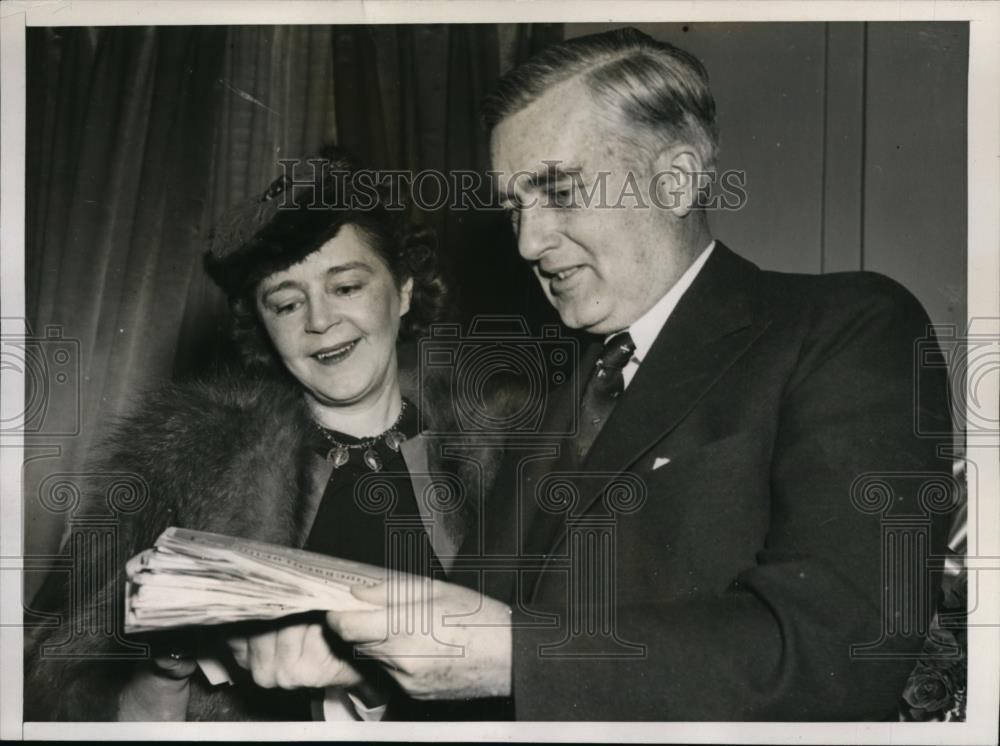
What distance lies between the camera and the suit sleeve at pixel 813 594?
1543mm

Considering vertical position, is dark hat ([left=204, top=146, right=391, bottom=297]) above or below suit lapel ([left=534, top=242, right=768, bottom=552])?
above

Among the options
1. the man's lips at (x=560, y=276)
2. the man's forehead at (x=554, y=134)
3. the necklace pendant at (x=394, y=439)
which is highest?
the man's forehead at (x=554, y=134)

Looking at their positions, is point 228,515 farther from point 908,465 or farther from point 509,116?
point 908,465

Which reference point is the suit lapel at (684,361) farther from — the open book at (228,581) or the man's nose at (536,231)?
the open book at (228,581)

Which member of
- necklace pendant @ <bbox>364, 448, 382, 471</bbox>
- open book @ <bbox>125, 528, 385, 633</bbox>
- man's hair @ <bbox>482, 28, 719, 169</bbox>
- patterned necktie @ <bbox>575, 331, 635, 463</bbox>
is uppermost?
man's hair @ <bbox>482, 28, 719, 169</bbox>

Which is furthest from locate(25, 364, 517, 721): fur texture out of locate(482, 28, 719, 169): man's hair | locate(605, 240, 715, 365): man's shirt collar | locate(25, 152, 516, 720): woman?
locate(482, 28, 719, 169): man's hair

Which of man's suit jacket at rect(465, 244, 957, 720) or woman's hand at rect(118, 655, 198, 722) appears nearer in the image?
man's suit jacket at rect(465, 244, 957, 720)

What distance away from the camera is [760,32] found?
5.40 ft

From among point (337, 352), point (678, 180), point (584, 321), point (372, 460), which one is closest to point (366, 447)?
point (372, 460)

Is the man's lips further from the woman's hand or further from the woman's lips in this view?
the woman's hand

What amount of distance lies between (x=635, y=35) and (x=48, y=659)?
4.30ft

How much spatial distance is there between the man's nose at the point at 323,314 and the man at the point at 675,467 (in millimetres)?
304

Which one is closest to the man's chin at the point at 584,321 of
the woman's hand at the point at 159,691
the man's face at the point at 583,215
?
the man's face at the point at 583,215

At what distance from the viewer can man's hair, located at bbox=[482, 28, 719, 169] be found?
1594 mm
